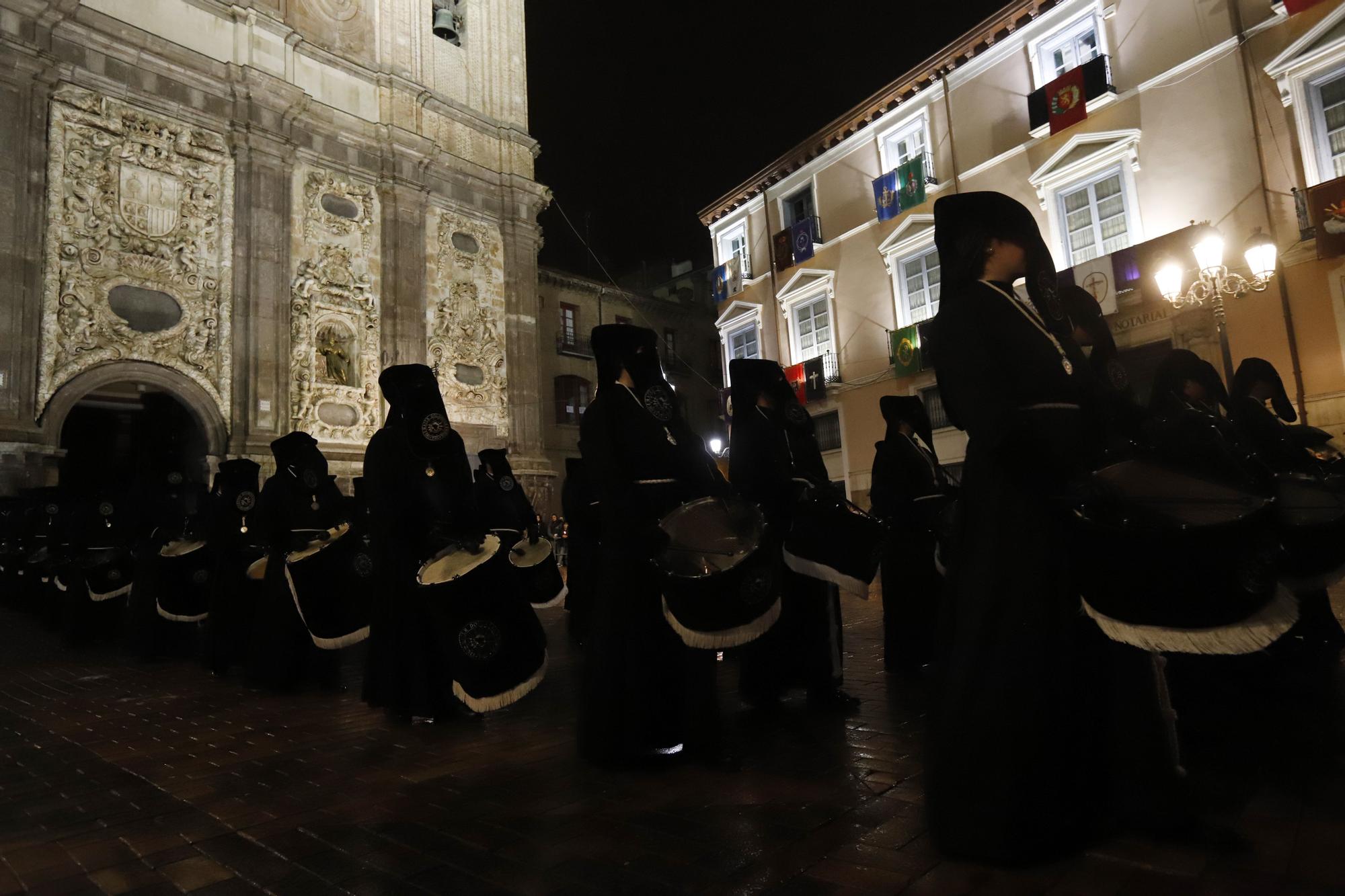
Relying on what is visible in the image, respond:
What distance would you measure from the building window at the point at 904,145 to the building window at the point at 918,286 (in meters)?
2.75

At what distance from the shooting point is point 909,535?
225 inches

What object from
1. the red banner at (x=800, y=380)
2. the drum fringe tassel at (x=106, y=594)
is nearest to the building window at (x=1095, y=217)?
the red banner at (x=800, y=380)

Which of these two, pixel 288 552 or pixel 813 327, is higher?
pixel 813 327

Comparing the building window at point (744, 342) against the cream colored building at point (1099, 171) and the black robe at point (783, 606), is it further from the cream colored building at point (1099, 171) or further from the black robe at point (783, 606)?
the black robe at point (783, 606)

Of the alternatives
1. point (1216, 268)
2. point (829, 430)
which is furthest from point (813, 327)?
point (1216, 268)

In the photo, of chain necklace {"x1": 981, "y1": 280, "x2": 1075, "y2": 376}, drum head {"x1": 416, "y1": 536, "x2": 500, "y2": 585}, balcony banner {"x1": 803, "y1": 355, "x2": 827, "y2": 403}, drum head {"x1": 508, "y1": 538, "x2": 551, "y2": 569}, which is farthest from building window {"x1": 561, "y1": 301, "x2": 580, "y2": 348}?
chain necklace {"x1": 981, "y1": 280, "x2": 1075, "y2": 376}

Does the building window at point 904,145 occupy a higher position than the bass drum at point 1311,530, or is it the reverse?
the building window at point 904,145

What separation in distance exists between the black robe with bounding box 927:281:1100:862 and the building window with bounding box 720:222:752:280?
81.6 ft

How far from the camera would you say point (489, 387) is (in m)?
21.5

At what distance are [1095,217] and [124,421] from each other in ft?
76.7

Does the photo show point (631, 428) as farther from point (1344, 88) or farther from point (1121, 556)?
point (1344, 88)

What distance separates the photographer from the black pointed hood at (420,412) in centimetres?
489

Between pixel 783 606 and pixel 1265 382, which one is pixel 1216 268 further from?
pixel 783 606

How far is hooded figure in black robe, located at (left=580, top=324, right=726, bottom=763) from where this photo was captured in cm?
365
